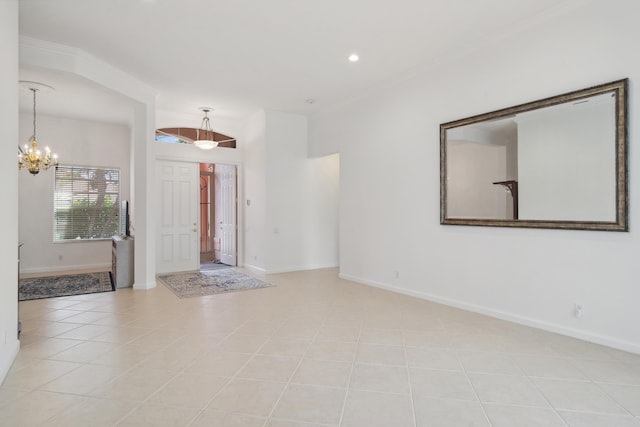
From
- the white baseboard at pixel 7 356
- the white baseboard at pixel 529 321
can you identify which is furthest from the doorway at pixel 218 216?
the white baseboard at pixel 7 356

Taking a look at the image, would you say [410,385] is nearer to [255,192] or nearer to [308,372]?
[308,372]

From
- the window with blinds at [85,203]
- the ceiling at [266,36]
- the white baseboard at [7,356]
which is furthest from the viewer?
the window with blinds at [85,203]

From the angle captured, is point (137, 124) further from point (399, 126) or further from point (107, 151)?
point (399, 126)

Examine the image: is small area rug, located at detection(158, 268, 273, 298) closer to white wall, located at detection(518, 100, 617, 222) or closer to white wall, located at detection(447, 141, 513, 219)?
white wall, located at detection(447, 141, 513, 219)

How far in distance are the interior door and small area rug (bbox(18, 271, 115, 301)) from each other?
2.42 meters

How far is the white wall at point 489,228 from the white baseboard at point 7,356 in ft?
14.5

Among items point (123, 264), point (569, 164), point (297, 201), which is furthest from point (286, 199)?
point (569, 164)

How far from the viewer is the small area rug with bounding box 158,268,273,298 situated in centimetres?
553

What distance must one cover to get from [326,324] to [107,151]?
23.0 feet

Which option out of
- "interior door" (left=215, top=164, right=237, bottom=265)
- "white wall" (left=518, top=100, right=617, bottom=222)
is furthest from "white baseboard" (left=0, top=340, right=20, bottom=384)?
"interior door" (left=215, top=164, right=237, bottom=265)

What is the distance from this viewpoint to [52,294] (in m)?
5.37

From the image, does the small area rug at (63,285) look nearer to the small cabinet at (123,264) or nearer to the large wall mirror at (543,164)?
the small cabinet at (123,264)

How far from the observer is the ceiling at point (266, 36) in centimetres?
349

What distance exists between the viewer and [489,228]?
411 centimetres
